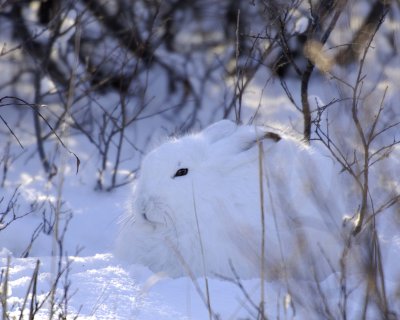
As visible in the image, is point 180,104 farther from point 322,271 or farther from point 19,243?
point 322,271

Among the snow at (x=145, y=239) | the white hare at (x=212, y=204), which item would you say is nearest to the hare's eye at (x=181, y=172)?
the white hare at (x=212, y=204)

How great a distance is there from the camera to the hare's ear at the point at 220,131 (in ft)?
13.6

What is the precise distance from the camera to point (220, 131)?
418 centimetres

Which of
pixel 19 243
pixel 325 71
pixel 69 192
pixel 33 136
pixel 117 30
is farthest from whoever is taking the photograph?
pixel 117 30

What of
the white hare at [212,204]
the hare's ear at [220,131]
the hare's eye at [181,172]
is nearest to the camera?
the white hare at [212,204]

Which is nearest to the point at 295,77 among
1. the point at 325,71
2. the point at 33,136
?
the point at 33,136

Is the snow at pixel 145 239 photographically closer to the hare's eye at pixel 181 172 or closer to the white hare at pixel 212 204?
the white hare at pixel 212 204

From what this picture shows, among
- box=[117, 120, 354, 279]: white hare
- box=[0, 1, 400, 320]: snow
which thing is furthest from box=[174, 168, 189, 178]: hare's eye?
box=[0, 1, 400, 320]: snow

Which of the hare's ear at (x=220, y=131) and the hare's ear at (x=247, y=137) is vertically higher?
the hare's ear at (x=220, y=131)

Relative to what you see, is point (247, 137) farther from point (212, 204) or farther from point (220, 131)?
point (212, 204)

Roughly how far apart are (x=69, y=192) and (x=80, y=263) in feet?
6.52

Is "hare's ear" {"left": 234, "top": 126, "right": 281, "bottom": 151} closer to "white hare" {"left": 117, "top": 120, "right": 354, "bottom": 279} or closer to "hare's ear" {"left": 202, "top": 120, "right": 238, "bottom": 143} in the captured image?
"white hare" {"left": 117, "top": 120, "right": 354, "bottom": 279}

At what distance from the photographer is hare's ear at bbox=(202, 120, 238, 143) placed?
4.15 m

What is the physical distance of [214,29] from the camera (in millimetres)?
7504
